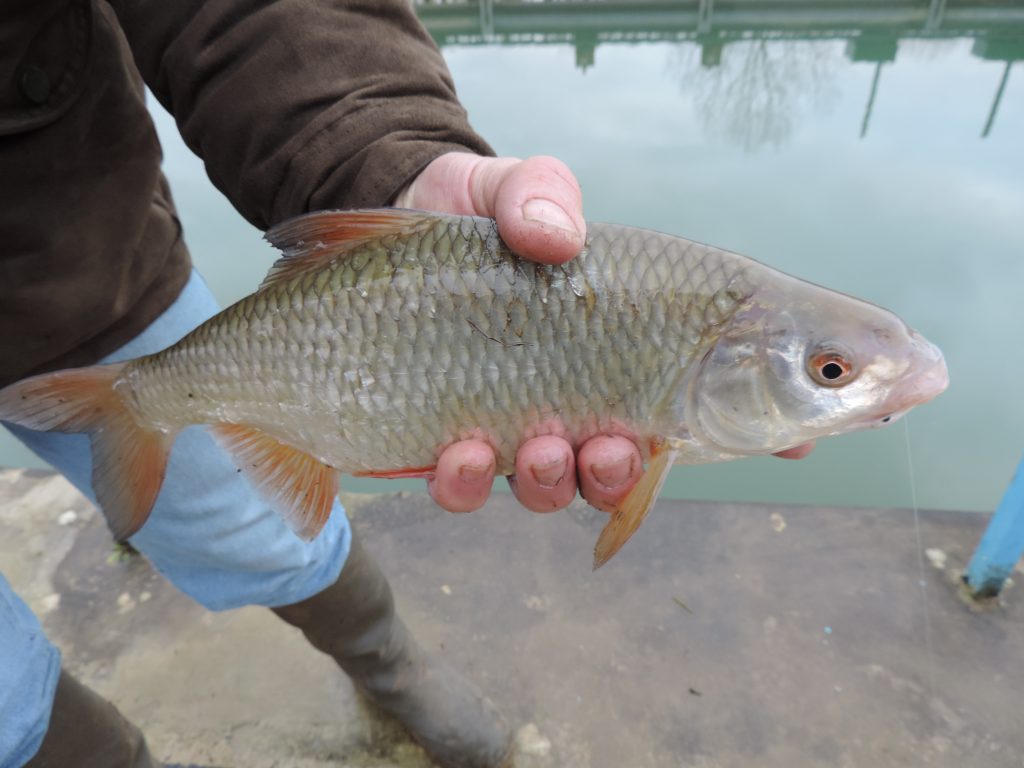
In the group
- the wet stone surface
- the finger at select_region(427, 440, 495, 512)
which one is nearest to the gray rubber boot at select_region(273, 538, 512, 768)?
Result: the wet stone surface

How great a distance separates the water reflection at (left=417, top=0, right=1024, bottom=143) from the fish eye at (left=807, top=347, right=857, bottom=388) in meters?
9.66

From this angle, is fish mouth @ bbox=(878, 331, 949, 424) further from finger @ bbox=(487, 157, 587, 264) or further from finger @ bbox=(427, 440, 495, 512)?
finger @ bbox=(427, 440, 495, 512)

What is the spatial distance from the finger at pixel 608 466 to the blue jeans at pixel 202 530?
76 centimetres

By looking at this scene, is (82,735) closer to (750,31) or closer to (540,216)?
(540,216)

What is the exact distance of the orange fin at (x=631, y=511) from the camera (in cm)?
121

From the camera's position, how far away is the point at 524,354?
1.19 metres

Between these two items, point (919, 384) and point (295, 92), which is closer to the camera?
point (919, 384)

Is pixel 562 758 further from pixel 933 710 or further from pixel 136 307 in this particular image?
pixel 136 307

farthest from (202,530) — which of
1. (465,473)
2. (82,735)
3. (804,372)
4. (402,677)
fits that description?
(804,372)

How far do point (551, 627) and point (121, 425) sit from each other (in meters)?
1.53

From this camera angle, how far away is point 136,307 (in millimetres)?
1484

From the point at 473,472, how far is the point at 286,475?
0.43 metres

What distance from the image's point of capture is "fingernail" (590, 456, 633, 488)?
1.22 metres

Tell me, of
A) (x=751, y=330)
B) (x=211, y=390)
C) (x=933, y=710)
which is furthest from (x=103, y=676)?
(x=933, y=710)
